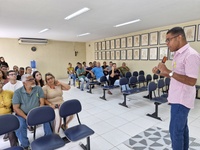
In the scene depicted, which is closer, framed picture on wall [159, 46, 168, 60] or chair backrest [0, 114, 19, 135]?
chair backrest [0, 114, 19, 135]

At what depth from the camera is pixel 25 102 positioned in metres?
2.27

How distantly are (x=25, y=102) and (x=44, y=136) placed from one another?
71 cm

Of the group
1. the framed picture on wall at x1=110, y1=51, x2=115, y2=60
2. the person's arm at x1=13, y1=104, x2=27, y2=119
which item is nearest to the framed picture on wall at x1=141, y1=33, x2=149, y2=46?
the framed picture on wall at x1=110, y1=51, x2=115, y2=60

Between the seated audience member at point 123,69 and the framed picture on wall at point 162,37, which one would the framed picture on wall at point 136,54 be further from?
the framed picture on wall at point 162,37

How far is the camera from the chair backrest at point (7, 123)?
5.67 feet

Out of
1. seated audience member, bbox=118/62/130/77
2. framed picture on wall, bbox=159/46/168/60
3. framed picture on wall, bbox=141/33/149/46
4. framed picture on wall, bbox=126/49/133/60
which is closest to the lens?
framed picture on wall, bbox=159/46/168/60

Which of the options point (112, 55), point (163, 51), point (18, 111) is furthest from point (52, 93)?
point (112, 55)

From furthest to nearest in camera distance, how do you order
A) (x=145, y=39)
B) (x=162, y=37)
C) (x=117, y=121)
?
(x=145, y=39), (x=162, y=37), (x=117, y=121)

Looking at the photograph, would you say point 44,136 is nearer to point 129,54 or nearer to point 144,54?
point 144,54

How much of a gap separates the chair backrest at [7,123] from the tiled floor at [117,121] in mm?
912

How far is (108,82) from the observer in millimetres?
5656

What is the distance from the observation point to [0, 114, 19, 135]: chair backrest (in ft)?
5.67

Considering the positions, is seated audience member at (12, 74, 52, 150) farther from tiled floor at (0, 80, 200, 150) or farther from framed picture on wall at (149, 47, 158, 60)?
framed picture on wall at (149, 47, 158, 60)

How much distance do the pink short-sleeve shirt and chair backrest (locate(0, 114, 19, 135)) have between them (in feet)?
6.48
